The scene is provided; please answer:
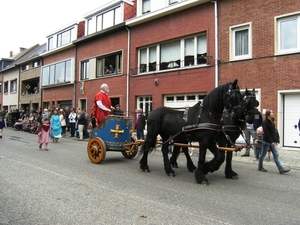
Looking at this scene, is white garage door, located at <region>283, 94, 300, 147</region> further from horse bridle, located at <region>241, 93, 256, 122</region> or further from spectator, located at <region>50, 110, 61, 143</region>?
spectator, located at <region>50, 110, 61, 143</region>

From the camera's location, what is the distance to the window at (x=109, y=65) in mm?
19109

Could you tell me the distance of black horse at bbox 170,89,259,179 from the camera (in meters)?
5.65

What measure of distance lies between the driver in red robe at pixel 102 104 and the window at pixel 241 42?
735 cm

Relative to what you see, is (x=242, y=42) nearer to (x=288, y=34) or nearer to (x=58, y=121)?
(x=288, y=34)

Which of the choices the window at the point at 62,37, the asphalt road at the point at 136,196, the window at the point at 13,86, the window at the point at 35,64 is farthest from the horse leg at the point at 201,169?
the window at the point at 13,86

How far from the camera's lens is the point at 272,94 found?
11.6m

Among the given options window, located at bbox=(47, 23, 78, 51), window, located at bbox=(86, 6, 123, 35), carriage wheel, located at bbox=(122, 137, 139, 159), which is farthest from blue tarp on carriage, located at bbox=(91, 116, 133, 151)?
window, located at bbox=(47, 23, 78, 51)

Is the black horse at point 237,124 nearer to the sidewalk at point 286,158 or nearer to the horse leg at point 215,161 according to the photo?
the horse leg at point 215,161

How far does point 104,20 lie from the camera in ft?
66.7

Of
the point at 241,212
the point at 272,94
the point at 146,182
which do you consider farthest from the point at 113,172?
the point at 272,94

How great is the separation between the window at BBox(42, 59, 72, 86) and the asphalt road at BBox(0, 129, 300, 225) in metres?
17.2

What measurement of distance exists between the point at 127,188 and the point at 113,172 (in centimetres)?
148

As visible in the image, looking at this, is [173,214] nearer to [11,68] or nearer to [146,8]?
[146,8]

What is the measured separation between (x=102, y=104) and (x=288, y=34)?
8.45 meters
